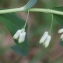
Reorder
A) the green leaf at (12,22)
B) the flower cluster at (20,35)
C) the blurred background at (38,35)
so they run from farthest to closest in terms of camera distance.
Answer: the blurred background at (38,35) < the green leaf at (12,22) < the flower cluster at (20,35)

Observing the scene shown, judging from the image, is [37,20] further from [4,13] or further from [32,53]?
[4,13]

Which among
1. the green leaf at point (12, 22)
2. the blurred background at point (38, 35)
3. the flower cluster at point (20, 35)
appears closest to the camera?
the flower cluster at point (20, 35)

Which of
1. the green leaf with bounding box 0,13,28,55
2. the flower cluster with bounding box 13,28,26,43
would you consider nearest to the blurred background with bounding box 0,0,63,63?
the green leaf with bounding box 0,13,28,55

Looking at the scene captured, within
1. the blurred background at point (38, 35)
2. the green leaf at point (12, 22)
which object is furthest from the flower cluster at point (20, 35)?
the blurred background at point (38, 35)

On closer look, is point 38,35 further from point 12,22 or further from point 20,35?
point 20,35

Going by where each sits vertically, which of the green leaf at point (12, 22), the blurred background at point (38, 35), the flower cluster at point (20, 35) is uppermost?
the blurred background at point (38, 35)

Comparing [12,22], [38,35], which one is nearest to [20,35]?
[12,22]

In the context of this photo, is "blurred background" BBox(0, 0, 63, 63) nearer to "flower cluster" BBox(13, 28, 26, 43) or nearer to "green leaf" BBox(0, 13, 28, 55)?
"green leaf" BBox(0, 13, 28, 55)

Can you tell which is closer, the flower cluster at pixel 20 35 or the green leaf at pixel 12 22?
the flower cluster at pixel 20 35

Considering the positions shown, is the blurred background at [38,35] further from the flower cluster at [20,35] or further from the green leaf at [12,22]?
the flower cluster at [20,35]

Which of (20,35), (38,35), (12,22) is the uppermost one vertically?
(38,35)

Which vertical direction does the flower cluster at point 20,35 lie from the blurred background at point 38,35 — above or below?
below

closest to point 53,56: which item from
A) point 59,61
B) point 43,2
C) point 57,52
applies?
point 57,52
